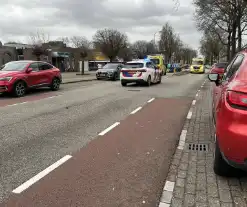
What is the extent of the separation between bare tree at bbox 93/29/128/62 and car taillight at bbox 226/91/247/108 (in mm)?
55638

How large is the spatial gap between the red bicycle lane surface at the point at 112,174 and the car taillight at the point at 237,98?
1401 millimetres

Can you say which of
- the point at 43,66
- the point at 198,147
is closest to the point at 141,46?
the point at 43,66

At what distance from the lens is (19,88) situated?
38.5 ft

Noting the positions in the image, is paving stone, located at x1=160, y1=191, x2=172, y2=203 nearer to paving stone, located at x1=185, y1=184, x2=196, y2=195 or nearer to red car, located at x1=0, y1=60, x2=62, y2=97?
paving stone, located at x1=185, y1=184, x2=196, y2=195

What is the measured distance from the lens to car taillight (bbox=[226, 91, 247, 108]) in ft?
9.06

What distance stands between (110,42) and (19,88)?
158ft

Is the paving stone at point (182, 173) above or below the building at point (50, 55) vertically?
below

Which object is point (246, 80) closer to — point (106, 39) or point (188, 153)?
point (188, 153)

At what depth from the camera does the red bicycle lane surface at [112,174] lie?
296 centimetres

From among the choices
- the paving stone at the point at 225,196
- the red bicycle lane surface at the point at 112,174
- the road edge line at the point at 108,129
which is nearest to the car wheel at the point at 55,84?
the road edge line at the point at 108,129

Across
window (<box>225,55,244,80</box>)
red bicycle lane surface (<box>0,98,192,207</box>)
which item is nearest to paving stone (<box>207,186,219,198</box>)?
red bicycle lane surface (<box>0,98,192,207</box>)

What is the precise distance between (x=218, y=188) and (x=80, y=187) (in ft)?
5.78

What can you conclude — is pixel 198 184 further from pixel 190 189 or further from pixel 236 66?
pixel 236 66

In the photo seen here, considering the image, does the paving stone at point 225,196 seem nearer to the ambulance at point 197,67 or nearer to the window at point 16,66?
the window at point 16,66
